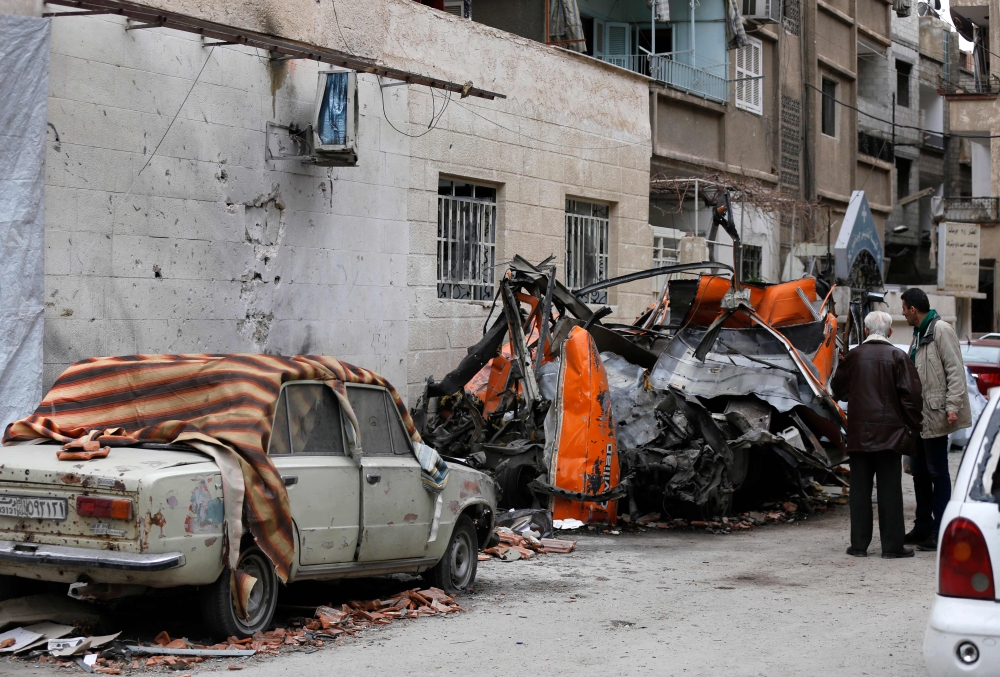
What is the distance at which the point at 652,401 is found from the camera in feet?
37.9

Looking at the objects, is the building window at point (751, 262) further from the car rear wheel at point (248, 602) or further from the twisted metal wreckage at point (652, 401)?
the car rear wheel at point (248, 602)

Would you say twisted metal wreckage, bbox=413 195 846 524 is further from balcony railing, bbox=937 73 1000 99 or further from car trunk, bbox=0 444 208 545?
balcony railing, bbox=937 73 1000 99

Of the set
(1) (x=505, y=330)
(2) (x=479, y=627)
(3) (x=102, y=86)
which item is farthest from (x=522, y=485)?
(3) (x=102, y=86)

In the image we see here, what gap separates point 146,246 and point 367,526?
482 centimetres

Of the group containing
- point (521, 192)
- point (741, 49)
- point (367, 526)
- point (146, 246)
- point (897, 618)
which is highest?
point (741, 49)

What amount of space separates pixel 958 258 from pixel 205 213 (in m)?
23.6

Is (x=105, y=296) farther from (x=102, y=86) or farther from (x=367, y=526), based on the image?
(x=367, y=526)

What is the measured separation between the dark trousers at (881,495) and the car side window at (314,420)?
447 centimetres

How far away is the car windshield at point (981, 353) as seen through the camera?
19.6m

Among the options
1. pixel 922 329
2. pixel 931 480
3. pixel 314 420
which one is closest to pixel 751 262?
pixel 922 329

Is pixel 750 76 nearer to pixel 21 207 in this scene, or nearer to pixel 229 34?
pixel 229 34

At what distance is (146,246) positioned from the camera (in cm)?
1088

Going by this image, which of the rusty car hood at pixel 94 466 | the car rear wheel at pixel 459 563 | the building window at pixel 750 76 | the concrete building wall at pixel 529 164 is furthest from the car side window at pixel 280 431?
the building window at pixel 750 76

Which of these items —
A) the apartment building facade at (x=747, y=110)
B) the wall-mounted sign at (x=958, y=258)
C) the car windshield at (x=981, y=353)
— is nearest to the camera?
the apartment building facade at (x=747, y=110)
